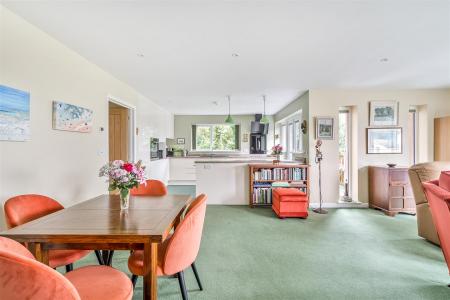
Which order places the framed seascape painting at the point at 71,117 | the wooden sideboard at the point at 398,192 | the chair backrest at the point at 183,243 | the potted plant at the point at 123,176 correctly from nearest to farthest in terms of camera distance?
1. the chair backrest at the point at 183,243
2. the potted plant at the point at 123,176
3. the framed seascape painting at the point at 71,117
4. the wooden sideboard at the point at 398,192

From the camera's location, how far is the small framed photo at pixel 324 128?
15.4ft

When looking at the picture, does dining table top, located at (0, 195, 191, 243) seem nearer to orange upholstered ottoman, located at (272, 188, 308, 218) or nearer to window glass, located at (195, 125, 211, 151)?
orange upholstered ottoman, located at (272, 188, 308, 218)

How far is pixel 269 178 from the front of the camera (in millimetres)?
4801

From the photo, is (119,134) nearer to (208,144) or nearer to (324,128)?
(324,128)

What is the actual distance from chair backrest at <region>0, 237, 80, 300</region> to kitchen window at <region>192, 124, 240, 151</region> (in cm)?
763

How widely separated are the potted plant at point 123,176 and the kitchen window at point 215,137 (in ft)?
21.7

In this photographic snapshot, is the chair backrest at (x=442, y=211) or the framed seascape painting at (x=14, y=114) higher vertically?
the framed seascape painting at (x=14, y=114)

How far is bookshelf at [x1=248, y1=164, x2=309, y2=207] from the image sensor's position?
4734 mm

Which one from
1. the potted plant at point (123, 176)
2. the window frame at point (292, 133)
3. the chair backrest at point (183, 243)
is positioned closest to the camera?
the chair backrest at point (183, 243)

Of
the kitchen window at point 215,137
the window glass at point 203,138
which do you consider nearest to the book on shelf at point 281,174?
the kitchen window at point 215,137

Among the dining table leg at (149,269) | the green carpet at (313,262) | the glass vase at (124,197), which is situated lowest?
the green carpet at (313,262)

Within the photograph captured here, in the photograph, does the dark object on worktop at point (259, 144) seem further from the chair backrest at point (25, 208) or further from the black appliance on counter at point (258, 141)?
the chair backrest at point (25, 208)

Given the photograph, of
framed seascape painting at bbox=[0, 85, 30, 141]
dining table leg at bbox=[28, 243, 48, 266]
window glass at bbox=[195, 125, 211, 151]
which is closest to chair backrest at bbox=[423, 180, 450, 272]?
dining table leg at bbox=[28, 243, 48, 266]

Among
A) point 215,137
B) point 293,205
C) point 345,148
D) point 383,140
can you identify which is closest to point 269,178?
point 293,205
